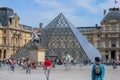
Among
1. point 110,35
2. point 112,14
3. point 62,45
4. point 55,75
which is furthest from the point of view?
point 110,35

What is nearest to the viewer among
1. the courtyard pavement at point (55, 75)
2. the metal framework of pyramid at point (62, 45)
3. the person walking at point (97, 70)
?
the person walking at point (97, 70)

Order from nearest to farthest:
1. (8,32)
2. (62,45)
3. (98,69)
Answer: (98,69), (62,45), (8,32)

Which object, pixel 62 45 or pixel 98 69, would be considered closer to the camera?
pixel 98 69

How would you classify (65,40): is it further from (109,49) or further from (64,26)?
(109,49)

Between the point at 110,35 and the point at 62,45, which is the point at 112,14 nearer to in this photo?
the point at 110,35

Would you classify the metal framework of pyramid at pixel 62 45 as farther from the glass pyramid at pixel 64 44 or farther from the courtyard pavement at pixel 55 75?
the courtyard pavement at pixel 55 75

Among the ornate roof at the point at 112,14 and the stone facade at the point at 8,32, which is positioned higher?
the ornate roof at the point at 112,14

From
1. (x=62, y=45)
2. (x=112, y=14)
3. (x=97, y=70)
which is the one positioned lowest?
(x=97, y=70)

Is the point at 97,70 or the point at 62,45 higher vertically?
the point at 62,45

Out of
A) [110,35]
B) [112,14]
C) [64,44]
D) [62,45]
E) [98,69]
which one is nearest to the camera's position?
[98,69]

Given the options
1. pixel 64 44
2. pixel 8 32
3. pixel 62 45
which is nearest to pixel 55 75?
pixel 64 44

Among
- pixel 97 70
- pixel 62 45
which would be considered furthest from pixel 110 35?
pixel 97 70

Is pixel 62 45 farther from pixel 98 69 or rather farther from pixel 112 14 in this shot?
pixel 112 14

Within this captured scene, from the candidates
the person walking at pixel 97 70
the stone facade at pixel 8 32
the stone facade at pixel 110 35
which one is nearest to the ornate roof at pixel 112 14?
the stone facade at pixel 110 35
